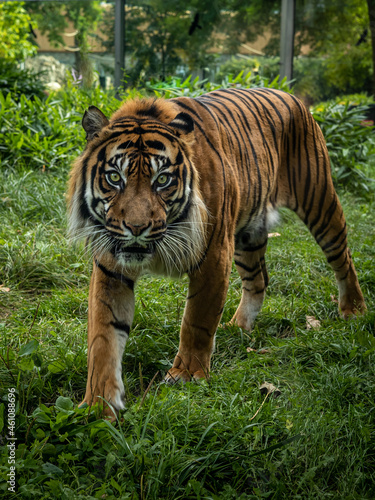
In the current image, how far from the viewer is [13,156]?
6582 millimetres

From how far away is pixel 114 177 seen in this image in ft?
8.24

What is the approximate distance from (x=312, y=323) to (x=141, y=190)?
5.89ft

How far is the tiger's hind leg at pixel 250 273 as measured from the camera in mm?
3795

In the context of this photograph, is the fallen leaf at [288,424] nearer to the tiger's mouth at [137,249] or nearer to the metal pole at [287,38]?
the tiger's mouth at [137,249]

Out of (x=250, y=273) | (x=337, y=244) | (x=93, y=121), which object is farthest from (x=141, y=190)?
(x=337, y=244)

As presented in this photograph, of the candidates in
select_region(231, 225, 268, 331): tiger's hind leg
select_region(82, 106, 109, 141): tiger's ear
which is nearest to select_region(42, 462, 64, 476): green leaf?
select_region(82, 106, 109, 141): tiger's ear

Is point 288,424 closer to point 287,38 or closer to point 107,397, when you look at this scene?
point 107,397

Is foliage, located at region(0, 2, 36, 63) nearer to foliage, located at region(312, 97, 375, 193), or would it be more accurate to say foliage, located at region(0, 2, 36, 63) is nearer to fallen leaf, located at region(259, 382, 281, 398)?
foliage, located at region(312, 97, 375, 193)

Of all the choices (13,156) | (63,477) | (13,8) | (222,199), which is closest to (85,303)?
(222,199)

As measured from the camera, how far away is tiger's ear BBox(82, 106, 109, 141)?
2.62 meters

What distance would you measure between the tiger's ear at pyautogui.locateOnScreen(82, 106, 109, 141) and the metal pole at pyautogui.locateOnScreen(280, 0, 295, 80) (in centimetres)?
757

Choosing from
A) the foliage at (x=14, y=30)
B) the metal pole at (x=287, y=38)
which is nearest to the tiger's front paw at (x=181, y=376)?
the metal pole at (x=287, y=38)

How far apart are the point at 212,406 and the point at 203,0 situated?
8802 mm

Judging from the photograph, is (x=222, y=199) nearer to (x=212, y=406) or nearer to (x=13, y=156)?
(x=212, y=406)
